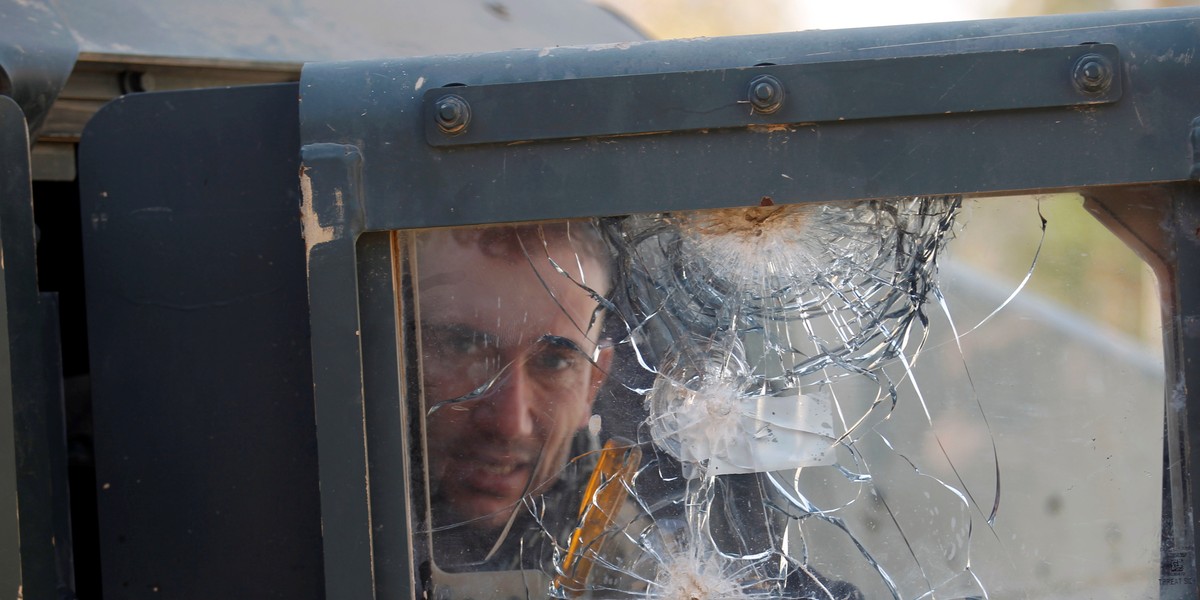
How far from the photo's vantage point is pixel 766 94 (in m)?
1.13

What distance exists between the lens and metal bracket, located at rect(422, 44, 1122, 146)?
3.69ft

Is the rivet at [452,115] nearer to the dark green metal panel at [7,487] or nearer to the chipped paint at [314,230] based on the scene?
the chipped paint at [314,230]

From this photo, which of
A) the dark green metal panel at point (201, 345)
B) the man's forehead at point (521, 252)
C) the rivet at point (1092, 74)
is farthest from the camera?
the dark green metal panel at point (201, 345)

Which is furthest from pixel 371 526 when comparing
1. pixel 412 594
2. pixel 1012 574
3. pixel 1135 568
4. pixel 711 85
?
pixel 1135 568

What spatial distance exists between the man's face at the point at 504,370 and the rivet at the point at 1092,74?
0.55m

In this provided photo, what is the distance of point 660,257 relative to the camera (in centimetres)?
125

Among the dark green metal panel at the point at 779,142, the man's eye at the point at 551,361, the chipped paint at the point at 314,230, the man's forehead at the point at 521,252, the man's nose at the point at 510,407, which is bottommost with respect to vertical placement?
the man's nose at the point at 510,407

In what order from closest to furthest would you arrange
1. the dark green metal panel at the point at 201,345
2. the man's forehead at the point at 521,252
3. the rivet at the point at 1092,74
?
the rivet at the point at 1092,74 → the man's forehead at the point at 521,252 → the dark green metal panel at the point at 201,345

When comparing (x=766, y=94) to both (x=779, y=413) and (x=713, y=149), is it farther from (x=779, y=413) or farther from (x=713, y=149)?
(x=779, y=413)

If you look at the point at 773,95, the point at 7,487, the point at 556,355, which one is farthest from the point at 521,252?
the point at 7,487

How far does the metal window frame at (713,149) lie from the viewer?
113 cm

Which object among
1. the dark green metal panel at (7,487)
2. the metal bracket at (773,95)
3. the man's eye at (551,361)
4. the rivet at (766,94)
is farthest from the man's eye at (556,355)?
the dark green metal panel at (7,487)

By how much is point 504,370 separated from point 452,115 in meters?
0.29

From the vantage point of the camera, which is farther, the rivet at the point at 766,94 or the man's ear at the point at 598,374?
the man's ear at the point at 598,374
